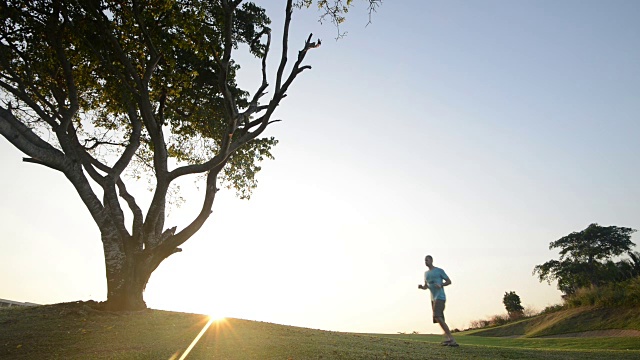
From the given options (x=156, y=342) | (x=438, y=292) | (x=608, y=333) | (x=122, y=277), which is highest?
(x=122, y=277)

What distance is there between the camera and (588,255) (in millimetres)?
53594

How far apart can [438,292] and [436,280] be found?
301 millimetres

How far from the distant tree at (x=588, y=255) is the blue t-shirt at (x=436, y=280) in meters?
49.2

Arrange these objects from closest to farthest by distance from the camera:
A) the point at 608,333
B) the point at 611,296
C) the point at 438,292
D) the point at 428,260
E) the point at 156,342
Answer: the point at 156,342 < the point at 438,292 < the point at 428,260 < the point at 608,333 < the point at 611,296

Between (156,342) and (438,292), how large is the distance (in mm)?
6754

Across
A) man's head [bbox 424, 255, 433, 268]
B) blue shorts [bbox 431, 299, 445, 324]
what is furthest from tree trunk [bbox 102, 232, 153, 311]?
blue shorts [bbox 431, 299, 445, 324]

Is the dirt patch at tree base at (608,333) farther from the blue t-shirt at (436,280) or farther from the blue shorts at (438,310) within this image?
the blue t-shirt at (436,280)

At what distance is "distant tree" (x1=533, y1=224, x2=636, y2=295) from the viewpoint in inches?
2024

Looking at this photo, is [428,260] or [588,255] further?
[588,255]

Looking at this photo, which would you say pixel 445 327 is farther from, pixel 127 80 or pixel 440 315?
pixel 127 80

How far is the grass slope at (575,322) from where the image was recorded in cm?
2325

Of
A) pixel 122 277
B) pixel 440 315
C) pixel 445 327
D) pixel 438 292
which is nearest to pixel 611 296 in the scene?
pixel 445 327

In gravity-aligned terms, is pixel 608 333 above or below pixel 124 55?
below

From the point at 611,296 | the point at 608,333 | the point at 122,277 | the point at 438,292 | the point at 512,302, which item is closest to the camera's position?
the point at 438,292
